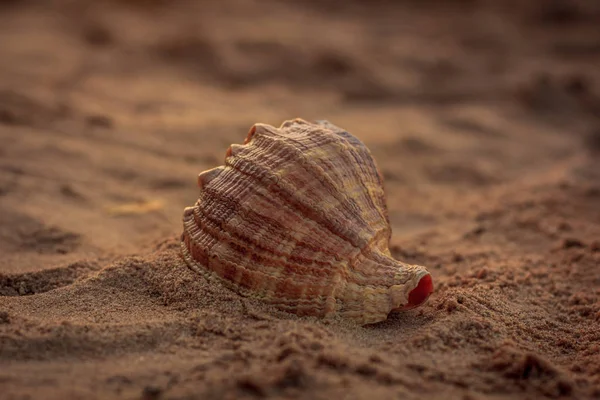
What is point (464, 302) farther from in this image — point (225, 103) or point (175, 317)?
point (225, 103)

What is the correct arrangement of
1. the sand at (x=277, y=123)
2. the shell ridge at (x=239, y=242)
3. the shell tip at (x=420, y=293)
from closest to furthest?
the sand at (x=277, y=123), the shell ridge at (x=239, y=242), the shell tip at (x=420, y=293)

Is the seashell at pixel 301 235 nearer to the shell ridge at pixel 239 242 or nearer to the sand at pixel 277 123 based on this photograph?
the shell ridge at pixel 239 242

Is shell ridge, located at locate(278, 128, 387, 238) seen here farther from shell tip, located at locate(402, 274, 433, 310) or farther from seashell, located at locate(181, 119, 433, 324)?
shell tip, located at locate(402, 274, 433, 310)

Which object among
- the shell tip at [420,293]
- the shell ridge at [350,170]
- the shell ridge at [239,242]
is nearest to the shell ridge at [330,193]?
the shell ridge at [350,170]

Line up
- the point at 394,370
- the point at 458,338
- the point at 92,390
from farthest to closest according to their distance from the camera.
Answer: the point at 458,338, the point at 394,370, the point at 92,390

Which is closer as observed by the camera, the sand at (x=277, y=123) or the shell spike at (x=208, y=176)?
the sand at (x=277, y=123)

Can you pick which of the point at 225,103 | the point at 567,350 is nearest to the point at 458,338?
the point at 567,350

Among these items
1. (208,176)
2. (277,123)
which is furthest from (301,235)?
(277,123)
